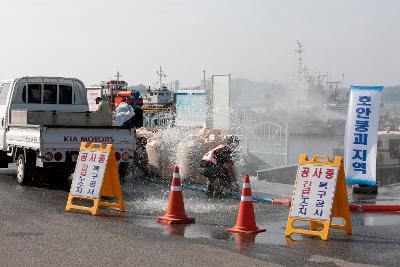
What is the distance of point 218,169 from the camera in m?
14.4

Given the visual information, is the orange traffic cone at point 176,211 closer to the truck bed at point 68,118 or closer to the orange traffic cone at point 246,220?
the orange traffic cone at point 246,220

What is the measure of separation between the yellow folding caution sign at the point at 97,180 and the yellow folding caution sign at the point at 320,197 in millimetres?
3410

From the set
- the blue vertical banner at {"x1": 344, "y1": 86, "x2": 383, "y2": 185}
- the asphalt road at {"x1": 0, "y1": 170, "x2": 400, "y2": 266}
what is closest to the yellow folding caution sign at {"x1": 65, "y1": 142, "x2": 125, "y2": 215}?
the asphalt road at {"x1": 0, "y1": 170, "x2": 400, "y2": 266}

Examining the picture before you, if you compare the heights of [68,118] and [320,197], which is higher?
[68,118]

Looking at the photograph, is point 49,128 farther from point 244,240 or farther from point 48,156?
point 244,240

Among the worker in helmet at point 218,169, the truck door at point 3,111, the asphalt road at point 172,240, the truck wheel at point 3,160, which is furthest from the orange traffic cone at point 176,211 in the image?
the truck wheel at point 3,160

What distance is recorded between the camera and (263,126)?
24266mm

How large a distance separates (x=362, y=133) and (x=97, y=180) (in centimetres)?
529

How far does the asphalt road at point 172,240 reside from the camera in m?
8.02

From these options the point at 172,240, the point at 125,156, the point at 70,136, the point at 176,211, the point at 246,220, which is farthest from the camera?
the point at 125,156

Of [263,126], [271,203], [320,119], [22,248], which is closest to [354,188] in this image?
[271,203]

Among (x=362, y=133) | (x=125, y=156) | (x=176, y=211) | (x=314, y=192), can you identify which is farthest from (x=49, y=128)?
(x=314, y=192)

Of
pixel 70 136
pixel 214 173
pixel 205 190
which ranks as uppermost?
pixel 70 136

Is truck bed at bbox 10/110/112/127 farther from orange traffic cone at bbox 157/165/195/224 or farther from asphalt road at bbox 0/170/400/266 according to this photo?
orange traffic cone at bbox 157/165/195/224
